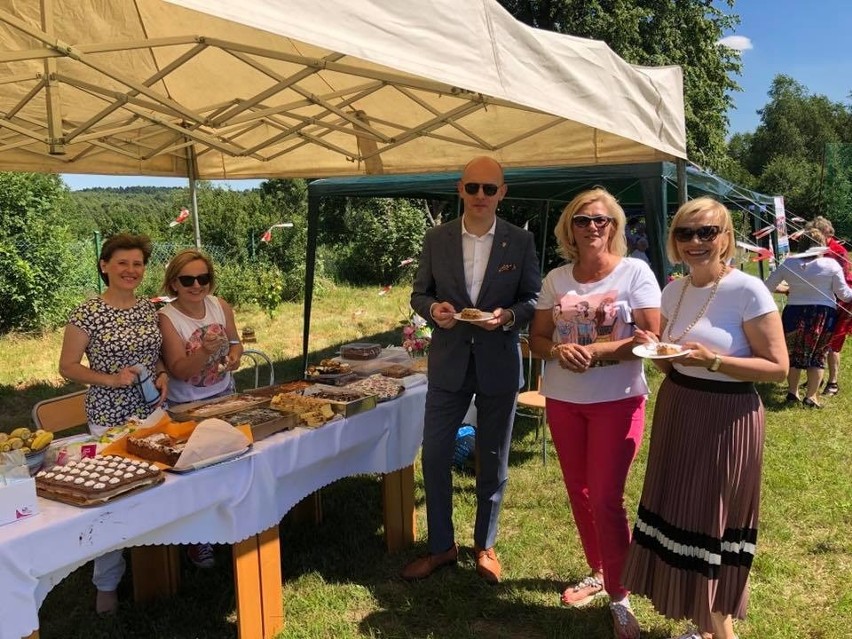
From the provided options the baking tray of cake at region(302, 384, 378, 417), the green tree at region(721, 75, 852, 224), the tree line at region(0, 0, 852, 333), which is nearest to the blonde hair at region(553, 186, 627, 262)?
the baking tray of cake at region(302, 384, 378, 417)

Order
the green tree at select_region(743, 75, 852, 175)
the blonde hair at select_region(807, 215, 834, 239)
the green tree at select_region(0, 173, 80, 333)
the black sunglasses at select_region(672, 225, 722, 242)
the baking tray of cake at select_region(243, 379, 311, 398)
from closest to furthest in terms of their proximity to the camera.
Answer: the black sunglasses at select_region(672, 225, 722, 242)
the baking tray of cake at select_region(243, 379, 311, 398)
the blonde hair at select_region(807, 215, 834, 239)
the green tree at select_region(0, 173, 80, 333)
the green tree at select_region(743, 75, 852, 175)

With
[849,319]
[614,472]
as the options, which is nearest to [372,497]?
[614,472]

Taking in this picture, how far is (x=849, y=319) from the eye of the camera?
19.9 ft

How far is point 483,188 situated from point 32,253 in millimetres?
8787

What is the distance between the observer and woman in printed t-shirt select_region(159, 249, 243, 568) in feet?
9.95

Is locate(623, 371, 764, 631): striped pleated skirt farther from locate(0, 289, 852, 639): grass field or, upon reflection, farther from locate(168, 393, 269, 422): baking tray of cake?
locate(168, 393, 269, 422): baking tray of cake

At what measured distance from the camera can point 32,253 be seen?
30.1ft

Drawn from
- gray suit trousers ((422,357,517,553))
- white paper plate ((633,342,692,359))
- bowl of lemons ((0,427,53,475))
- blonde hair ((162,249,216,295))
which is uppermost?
blonde hair ((162,249,216,295))

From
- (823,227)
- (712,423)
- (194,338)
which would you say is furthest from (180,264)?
(823,227)

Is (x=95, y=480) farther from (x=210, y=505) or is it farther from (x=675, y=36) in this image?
(x=675, y=36)

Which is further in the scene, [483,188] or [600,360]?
[483,188]

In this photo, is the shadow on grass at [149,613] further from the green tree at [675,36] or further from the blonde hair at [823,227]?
the green tree at [675,36]

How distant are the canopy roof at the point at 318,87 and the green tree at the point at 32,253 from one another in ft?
16.7

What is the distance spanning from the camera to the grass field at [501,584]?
2.68 meters
